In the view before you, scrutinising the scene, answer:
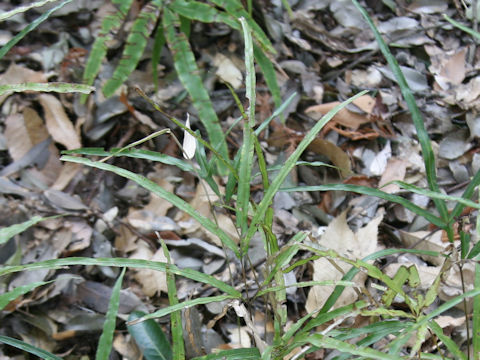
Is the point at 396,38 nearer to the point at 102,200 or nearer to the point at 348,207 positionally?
the point at 348,207

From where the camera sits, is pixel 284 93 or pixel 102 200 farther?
pixel 284 93

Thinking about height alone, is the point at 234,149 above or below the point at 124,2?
below

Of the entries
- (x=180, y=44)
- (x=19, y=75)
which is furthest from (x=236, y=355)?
(x=19, y=75)

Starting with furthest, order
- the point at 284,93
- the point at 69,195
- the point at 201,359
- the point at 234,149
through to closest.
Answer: the point at 284,93
the point at 234,149
the point at 69,195
the point at 201,359

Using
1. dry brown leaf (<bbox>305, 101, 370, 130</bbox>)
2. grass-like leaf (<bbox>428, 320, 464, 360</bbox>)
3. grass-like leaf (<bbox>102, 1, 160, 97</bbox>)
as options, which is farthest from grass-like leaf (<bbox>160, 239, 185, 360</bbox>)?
dry brown leaf (<bbox>305, 101, 370, 130</bbox>)

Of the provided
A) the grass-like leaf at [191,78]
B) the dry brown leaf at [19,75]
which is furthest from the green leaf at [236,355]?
the dry brown leaf at [19,75]

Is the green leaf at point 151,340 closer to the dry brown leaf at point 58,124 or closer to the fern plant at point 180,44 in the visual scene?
the fern plant at point 180,44

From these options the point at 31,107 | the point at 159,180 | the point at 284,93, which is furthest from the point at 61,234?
the point at 284,93
